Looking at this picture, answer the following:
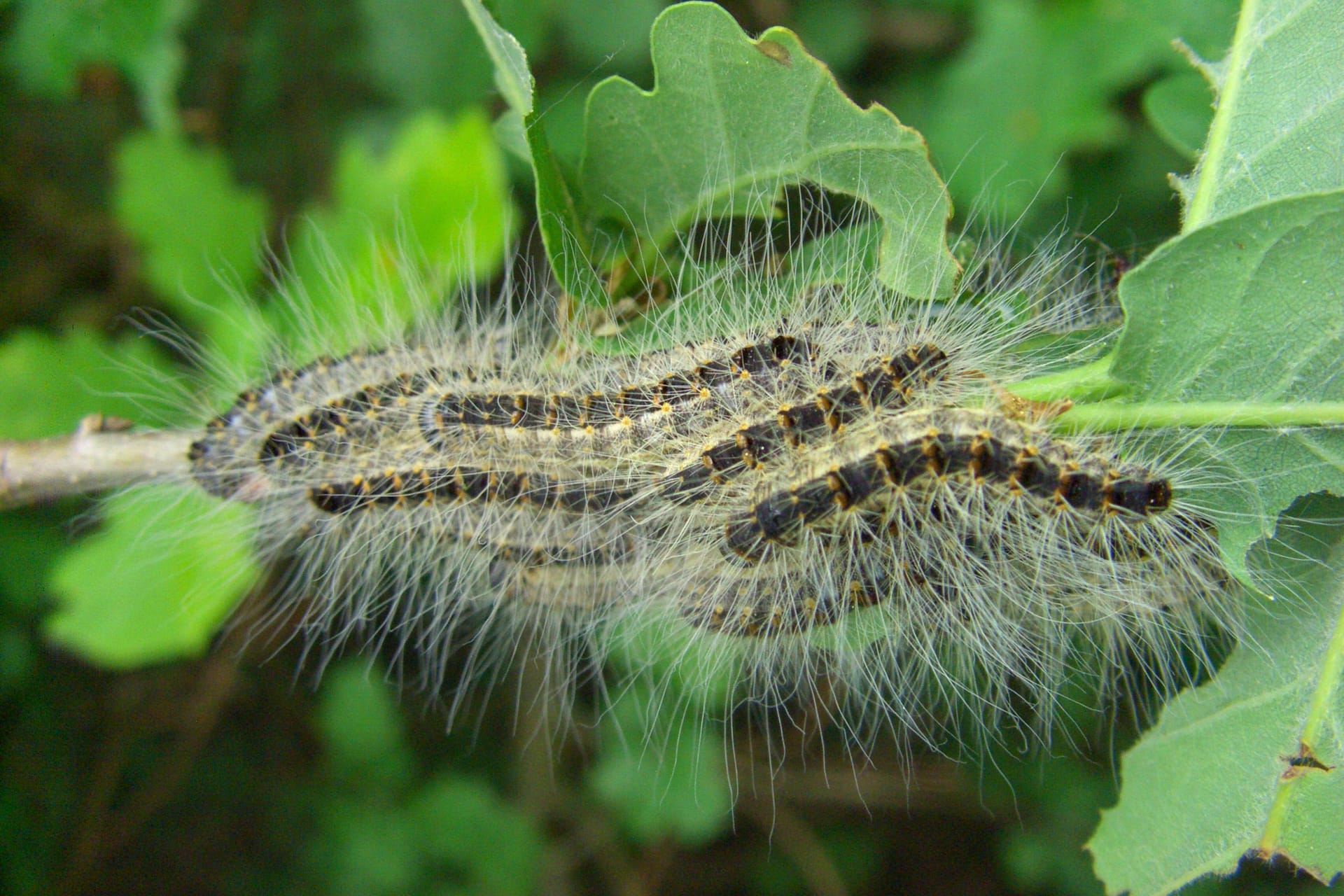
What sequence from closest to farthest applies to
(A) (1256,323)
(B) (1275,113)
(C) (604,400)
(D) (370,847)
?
(A) (1256,323), (B) (1275,113), (C) (604,400), (D) (370,847)

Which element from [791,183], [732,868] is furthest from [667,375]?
[732,868]

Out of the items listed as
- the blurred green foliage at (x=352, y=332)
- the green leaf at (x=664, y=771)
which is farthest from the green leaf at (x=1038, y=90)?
the green leaf at (x=664, y=771)

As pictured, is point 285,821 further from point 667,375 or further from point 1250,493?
point 1250,493

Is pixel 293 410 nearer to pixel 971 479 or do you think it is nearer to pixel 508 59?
pixel 508 59

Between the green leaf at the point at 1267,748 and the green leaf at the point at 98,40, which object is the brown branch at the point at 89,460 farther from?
the green leaf at the point at 1267,748

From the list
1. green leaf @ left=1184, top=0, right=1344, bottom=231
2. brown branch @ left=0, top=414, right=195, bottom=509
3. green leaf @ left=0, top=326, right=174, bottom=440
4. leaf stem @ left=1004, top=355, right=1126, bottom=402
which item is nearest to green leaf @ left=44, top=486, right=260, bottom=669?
brown branch @ left=0, top=414, right=195, bottom=509

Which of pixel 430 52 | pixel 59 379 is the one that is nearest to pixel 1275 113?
pixel 430 52

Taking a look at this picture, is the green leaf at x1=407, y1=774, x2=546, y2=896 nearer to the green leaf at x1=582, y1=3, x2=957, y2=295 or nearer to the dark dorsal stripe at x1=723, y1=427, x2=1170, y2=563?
the dark dorsal stripe at x1=723, y1=427, x2=1170, y2=563
